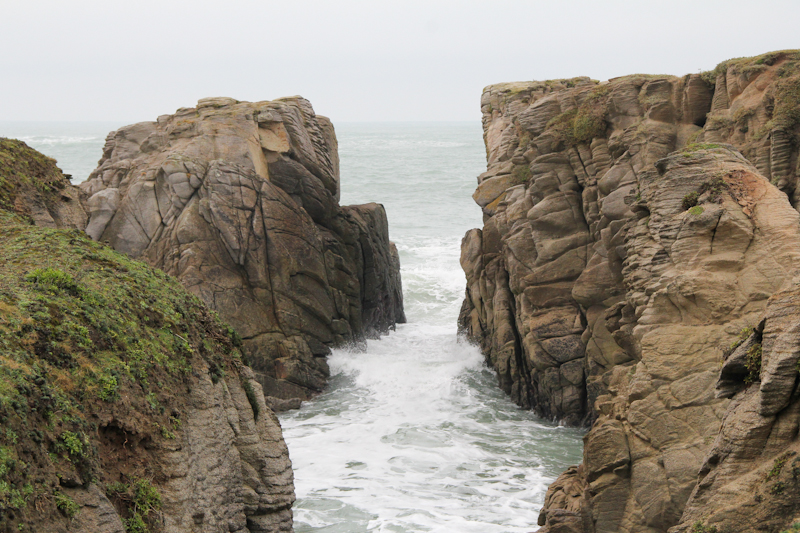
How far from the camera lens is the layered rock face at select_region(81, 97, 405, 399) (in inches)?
1061

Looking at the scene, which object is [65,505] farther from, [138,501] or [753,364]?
[753,364]

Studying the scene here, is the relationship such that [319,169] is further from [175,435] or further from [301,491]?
[175,435]

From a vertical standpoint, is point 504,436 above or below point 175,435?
below

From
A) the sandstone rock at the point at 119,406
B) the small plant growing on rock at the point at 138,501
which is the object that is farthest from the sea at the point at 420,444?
the small plant growing on rock at the point at 138,501

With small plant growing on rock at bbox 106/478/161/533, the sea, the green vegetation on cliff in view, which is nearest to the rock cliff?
small plant growing on rock at bbox 106/478/161/533

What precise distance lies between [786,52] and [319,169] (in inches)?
689

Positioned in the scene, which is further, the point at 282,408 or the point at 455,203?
the point at 455,203

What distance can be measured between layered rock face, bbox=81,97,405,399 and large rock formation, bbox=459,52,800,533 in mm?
5989

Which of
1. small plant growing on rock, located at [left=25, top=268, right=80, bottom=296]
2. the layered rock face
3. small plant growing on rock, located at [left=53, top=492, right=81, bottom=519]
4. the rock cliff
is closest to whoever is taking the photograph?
small plant growing on rock, located at [left=53, top=492, right=81, bottom=519]

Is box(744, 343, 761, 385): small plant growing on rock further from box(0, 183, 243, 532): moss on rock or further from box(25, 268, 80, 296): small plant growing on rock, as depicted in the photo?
box(25, 268, 80, 296): small plant growing on rock

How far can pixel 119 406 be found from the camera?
1022 centimetres

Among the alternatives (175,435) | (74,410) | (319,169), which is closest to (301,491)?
(175,435)

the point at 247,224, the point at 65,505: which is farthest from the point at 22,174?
the point at 247,224

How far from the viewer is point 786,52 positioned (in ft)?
69.4
